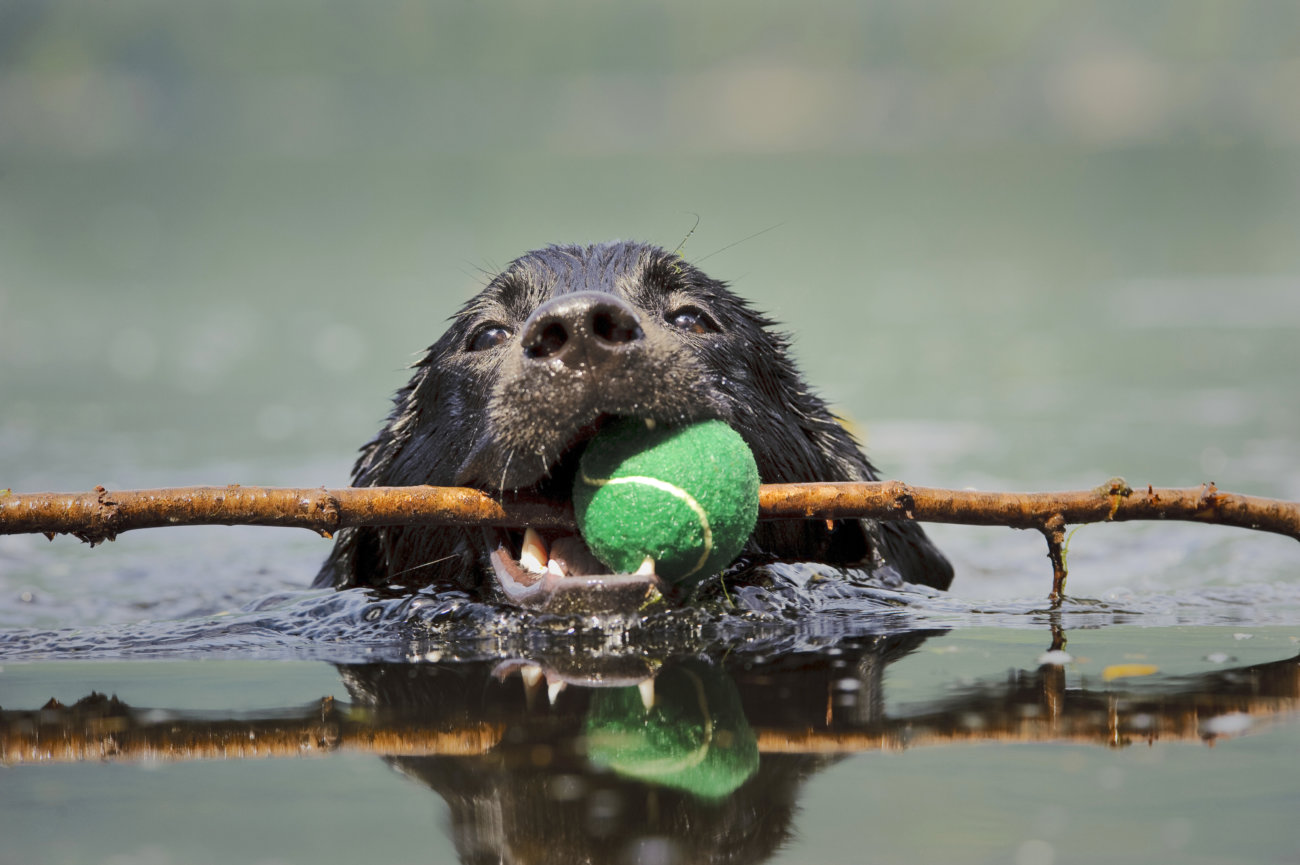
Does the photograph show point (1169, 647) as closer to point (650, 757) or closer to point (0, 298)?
point (650, 757)

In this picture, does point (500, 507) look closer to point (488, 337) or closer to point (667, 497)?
point (667, 497)

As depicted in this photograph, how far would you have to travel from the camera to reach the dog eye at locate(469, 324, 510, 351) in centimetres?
451

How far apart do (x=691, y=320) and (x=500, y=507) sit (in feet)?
A: 3.48

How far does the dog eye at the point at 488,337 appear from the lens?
177 inches

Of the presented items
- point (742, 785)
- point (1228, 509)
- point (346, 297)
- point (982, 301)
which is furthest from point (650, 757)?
point (346, 297)

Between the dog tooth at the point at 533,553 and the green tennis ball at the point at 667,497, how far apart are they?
0.34 m

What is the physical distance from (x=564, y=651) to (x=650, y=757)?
1043mm

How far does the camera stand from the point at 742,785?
256cm

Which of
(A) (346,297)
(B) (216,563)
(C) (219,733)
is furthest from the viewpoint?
(A) (346,297)

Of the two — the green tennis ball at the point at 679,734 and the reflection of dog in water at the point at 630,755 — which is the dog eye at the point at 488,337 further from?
the green tennis ball at the point at 679,734

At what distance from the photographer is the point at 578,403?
11.9ft

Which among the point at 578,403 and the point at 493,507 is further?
the point at 493,507

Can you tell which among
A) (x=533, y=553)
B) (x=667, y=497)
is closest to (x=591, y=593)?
(x=667, y=497)

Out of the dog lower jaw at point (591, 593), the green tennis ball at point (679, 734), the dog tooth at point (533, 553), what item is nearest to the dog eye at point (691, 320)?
the dog tooth at point (533, 553)
